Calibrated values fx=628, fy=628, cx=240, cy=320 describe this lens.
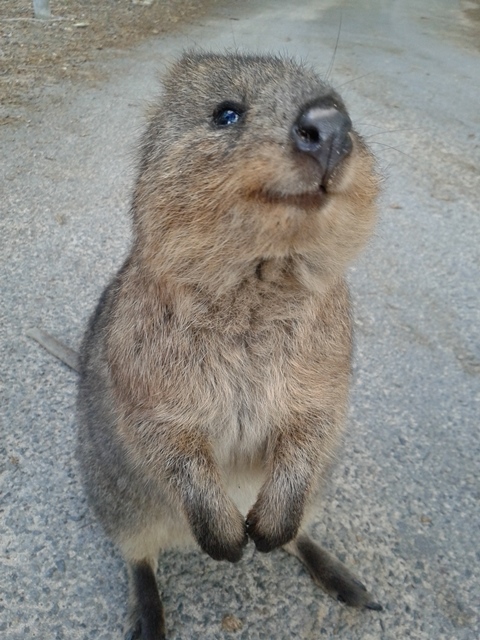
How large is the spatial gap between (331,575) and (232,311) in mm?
1115

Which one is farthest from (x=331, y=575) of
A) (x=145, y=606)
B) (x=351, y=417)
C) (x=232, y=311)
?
(x=232, y=311)

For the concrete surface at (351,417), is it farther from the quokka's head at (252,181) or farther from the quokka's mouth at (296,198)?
the quokka's mouth at (296,198)

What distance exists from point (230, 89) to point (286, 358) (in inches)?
28.8

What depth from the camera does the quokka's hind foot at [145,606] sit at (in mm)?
2047

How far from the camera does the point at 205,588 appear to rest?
2.19m

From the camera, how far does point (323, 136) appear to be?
4.36 ft

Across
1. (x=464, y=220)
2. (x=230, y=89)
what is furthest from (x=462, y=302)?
(x=230, y=89)

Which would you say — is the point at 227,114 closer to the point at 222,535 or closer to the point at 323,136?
the point at 323,136

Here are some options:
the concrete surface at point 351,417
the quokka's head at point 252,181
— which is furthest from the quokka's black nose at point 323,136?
the concrete surface at point 351,417

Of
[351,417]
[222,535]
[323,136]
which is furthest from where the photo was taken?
[351,417]

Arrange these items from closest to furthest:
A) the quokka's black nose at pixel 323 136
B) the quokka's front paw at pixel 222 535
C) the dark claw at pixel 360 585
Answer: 1. the quokka's black nose at pixel 323 136
2. the quokka's front paw at pixel 222 535
3. the dark claw at pixel 360 585

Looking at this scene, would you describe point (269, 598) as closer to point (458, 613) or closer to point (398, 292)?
point (458, 613)

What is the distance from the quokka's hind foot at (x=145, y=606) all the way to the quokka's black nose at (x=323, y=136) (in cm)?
151

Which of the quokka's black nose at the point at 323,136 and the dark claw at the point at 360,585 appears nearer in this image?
the quokka's black nose at the point at 323,136
